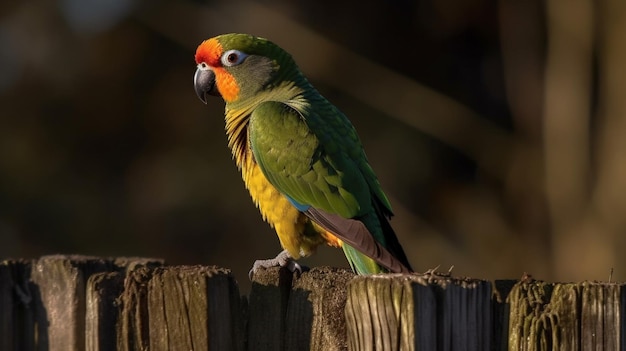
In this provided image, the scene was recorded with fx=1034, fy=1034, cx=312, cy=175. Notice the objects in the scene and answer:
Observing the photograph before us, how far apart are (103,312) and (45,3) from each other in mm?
11223

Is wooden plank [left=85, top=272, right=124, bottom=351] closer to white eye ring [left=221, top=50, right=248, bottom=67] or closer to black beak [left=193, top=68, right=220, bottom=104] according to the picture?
white eye ring [left=221, top=50, right=248, bottom=67]

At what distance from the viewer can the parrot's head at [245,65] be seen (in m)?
5.59

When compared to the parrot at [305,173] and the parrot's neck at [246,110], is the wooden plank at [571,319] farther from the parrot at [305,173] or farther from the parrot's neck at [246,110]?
the parrot's neck at [246,110]

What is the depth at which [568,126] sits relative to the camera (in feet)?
39.1

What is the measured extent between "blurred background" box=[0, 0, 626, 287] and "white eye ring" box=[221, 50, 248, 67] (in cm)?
586

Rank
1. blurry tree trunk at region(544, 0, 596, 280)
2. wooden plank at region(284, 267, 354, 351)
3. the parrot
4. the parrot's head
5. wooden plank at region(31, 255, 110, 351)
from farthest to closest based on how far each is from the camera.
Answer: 1. blurry tree trunk at region(544, 0, 596, 280)
2. the parrot's head
3. the parrot
4. wooden plank at region(31, 255, 110, 351)
5. wooden plank at region(284, 267, 354, 351)

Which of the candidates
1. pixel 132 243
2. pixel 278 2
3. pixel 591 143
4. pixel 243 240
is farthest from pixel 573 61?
pixel 132 243

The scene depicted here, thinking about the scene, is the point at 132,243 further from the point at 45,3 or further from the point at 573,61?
the point at 573,61

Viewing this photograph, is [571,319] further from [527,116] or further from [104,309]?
[527,116]

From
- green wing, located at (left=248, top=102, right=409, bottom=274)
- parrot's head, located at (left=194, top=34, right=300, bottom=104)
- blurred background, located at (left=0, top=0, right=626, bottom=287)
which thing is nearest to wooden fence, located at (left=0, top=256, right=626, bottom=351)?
green wing, located at (left=248, top=102, right=409, bottom=274)

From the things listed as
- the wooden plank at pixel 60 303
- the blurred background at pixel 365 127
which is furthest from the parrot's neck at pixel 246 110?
the blurred background at pixel 365 127

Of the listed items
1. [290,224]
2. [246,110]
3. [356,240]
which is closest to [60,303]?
[356,240]

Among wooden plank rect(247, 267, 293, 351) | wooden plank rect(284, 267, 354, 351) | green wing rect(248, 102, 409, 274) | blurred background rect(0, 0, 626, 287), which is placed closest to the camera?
wooden plank rect(284, 267, 354, 351)

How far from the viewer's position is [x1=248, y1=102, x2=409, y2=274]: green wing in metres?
4.62
